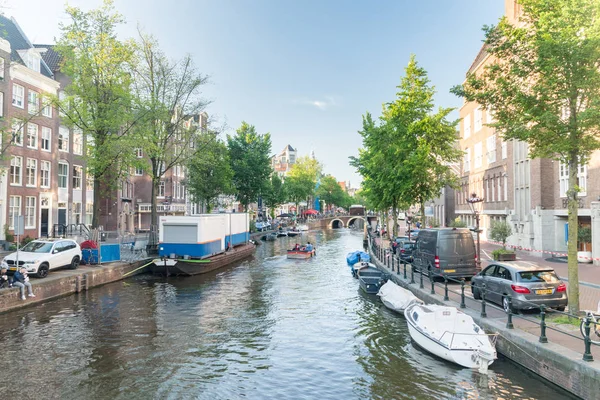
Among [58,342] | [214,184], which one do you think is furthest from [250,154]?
[58,342]

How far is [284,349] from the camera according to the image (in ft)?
47.3

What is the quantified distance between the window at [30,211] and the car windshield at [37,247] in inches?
561

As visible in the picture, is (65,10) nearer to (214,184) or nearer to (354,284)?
(354,284)

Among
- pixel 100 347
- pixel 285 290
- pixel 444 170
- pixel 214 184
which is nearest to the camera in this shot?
pixel 100 347

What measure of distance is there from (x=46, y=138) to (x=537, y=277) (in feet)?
127

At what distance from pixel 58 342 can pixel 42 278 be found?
849cm

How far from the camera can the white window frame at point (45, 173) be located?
125 feet

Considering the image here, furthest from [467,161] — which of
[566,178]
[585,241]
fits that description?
[585,241]

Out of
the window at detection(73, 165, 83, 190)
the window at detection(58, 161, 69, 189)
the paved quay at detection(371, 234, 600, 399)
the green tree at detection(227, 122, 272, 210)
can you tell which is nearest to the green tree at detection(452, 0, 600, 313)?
the paved quay at detection(371, 234, 600, 399)

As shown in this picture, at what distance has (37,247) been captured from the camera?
77.5 ft

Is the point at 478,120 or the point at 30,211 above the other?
the point at 478,120

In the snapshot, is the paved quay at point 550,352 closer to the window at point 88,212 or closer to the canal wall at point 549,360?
the canal wall at point 549,360

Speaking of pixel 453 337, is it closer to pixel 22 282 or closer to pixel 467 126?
pixel 22 282

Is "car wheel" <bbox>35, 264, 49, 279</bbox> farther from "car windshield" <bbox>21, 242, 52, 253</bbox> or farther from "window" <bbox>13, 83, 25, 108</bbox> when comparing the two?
"window" <bbox>13, 83, 25, 108</bbox>
